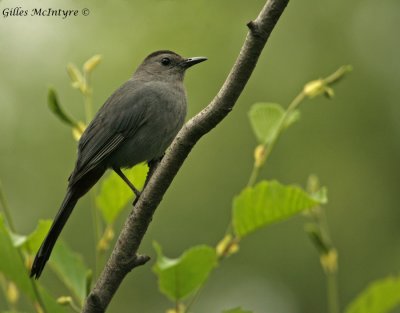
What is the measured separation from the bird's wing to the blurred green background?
1637mm

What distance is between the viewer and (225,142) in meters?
7.39

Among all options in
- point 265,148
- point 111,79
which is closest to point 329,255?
point 265,148

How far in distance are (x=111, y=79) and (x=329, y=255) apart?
15.7 feet

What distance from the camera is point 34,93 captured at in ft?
24.6

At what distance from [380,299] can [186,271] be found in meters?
0.70

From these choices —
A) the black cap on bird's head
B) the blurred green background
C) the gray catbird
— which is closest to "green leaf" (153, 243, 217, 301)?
the gray catbird

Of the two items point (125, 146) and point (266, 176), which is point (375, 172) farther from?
point (125, 146)

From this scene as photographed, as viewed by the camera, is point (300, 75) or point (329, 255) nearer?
point (329, 255)

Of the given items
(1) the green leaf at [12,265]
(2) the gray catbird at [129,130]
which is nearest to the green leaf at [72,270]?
(1) the green leaf at [12,265]

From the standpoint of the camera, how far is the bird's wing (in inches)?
197

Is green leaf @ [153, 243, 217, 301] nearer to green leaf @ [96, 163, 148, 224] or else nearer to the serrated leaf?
green leaf @ [96, 163, 148, 224]

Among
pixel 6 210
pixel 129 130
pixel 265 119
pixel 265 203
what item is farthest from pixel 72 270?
pixel 129 130

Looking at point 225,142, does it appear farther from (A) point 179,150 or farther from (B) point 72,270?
(B) point 72,270

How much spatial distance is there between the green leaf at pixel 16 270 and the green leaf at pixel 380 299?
1.09 meters
